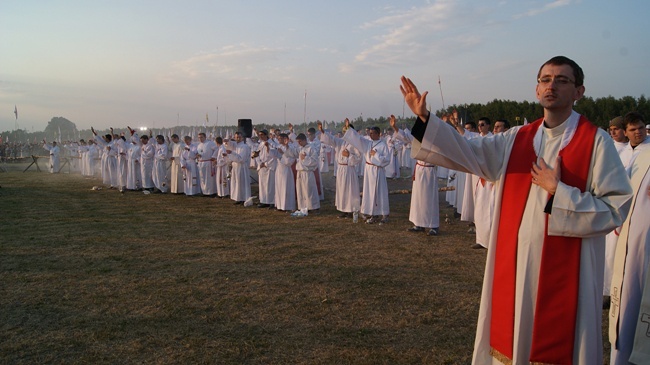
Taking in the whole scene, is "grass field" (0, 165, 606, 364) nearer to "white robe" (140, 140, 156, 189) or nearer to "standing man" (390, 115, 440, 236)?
"standing man" (390, 115, 440, 236)

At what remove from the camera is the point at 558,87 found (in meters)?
2.64

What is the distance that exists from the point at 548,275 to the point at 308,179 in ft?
32.8

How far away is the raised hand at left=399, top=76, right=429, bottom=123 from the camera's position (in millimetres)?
2732

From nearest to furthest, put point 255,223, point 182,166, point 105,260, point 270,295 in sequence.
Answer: point 270,295, point 105,260, point 255,223, point 182,166

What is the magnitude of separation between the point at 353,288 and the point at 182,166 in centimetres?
1200

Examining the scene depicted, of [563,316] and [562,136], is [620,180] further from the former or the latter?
[563,316]

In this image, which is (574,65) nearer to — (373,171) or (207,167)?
(373,171)

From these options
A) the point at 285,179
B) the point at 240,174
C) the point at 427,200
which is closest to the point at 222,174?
the point at 240,174

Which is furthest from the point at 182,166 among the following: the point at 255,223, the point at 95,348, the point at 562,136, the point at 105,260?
the point at 562,136

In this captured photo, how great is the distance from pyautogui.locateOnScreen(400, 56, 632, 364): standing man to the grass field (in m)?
1.74

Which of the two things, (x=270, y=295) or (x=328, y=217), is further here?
(x=328, y=217)

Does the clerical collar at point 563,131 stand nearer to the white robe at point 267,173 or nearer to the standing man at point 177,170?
the white robe at point 267,173

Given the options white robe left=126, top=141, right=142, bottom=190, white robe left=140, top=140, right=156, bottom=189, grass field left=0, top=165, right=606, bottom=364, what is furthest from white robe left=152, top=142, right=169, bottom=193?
grass field left=0, top=165, right=606, bottom=364

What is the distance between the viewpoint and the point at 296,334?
4.70 metres
